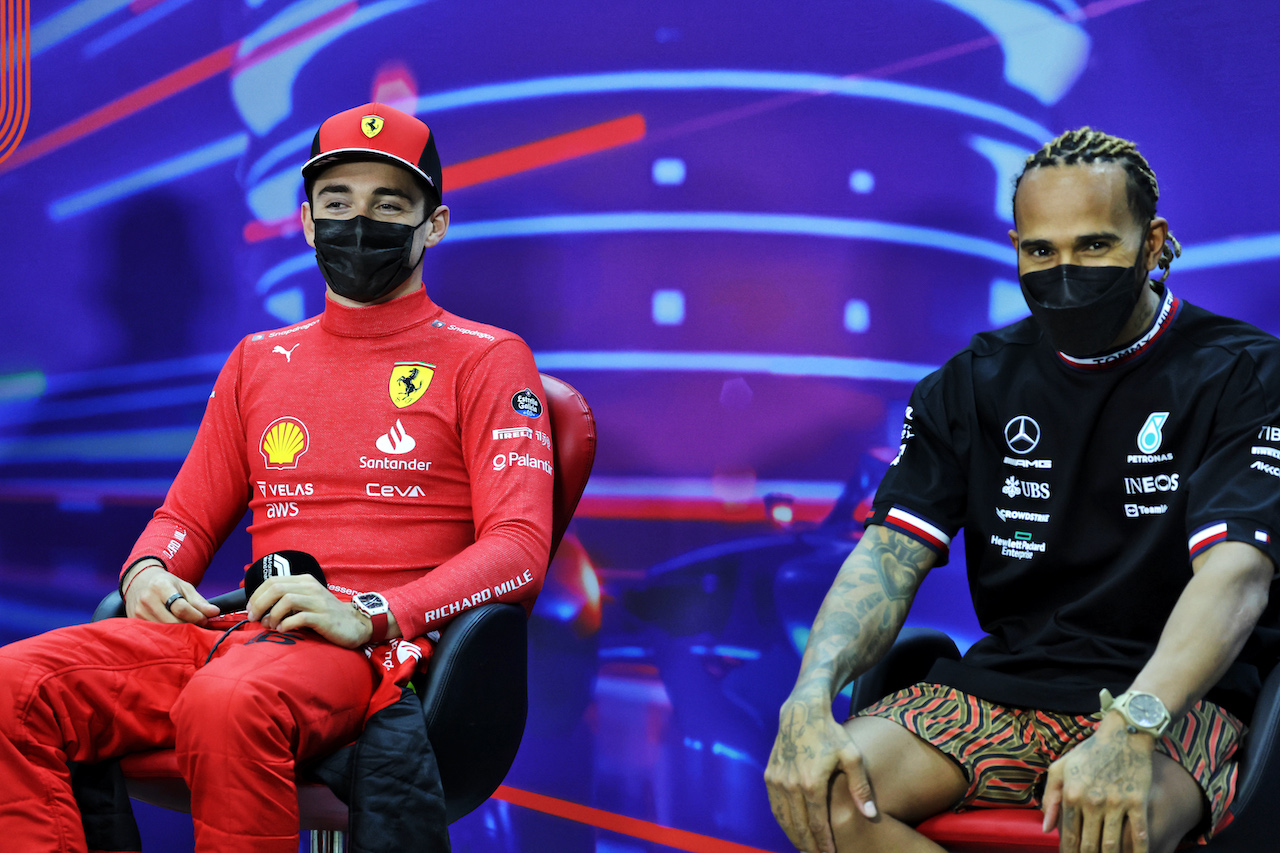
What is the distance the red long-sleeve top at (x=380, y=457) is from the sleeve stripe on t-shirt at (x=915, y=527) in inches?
22.8

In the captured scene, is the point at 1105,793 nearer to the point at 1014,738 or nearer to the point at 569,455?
the point at 1014,738

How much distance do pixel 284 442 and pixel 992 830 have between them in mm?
1351

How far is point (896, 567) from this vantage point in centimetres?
172

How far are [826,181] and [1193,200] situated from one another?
2.36ft

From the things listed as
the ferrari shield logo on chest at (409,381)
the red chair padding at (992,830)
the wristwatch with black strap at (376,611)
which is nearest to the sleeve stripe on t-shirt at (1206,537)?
the red chair padding at (992,830)

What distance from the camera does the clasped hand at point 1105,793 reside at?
1284 millimetres

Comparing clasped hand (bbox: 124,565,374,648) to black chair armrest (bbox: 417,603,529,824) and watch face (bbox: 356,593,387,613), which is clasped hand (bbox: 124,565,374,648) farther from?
black chair armrest (bbox: 417,603,529,824)

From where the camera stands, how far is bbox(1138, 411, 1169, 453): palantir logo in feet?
5.30

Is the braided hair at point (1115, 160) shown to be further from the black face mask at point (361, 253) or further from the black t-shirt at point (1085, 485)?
the black face mask at point (361, 253)

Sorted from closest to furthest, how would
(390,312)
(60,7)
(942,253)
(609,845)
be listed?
(390,312)
(942,253)
(609,845)
(60,7)

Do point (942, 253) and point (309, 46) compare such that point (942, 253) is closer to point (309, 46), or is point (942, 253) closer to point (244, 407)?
point (244, 407)

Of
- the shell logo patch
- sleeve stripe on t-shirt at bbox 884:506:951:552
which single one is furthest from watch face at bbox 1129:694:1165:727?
the shell logo patch

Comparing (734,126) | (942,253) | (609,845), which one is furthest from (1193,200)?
(609,845)

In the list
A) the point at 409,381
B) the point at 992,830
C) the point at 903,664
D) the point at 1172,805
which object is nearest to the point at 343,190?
the point at 409,381
